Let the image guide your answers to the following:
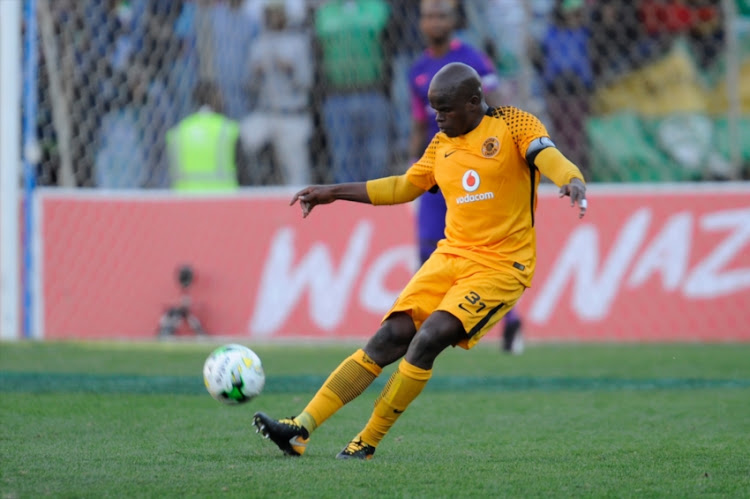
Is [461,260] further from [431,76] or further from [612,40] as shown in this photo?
[612,40]

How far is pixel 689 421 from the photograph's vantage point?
6.53m

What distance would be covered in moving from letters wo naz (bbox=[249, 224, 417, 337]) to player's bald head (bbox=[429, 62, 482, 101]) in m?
5.92

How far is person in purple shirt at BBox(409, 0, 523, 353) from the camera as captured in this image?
880cm

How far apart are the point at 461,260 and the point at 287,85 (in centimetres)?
710

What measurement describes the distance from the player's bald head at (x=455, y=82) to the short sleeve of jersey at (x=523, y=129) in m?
0.23

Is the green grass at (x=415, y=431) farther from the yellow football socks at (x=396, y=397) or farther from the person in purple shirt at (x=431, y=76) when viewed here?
the person in purple shirt at (x=431, y=76)

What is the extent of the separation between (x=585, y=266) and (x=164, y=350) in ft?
12.5

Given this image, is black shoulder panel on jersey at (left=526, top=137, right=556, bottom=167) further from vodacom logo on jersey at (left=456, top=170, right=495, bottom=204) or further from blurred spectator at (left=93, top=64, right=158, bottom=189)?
blurred spectator at (left=93, top=64, right=158, bottom=189)

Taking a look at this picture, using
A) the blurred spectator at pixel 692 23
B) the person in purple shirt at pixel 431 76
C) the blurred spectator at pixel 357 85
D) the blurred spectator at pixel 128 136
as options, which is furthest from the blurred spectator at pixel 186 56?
the blurred spectator at pixel 692 23

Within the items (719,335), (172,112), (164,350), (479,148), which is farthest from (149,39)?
(479,148)

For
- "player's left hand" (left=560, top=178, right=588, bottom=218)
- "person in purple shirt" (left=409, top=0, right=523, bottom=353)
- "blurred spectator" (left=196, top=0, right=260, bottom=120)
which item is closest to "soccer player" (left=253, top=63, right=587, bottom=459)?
"player's left hand" (left=560, top=178, right=588, bottom=218)

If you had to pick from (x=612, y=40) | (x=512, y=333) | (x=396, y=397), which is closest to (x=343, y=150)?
(x=612, y=40)

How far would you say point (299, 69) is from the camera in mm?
12312

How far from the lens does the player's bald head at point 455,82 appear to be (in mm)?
5473
